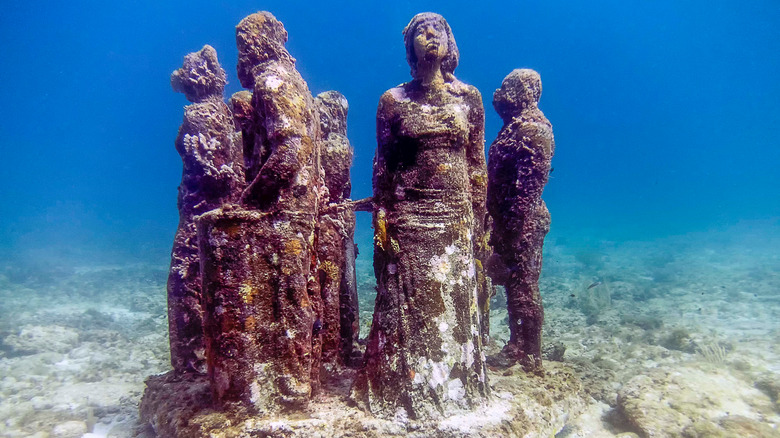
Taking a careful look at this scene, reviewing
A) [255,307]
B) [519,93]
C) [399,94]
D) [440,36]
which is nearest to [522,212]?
[519,93]

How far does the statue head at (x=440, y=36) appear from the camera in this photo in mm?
4078

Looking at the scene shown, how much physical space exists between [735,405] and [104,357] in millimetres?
12060

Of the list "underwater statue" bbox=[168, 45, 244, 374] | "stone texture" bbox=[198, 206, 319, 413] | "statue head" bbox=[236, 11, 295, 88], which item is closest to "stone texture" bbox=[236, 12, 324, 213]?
"stone texture" bbox=[198, 206, 319, 413]

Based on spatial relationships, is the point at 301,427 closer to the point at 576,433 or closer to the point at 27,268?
the point at 576,433

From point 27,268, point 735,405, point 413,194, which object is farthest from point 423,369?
point 27,268

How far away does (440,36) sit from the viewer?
4.04 m

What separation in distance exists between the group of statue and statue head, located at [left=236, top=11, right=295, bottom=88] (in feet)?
0.05

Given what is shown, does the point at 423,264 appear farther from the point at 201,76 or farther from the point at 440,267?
the point at 201,76

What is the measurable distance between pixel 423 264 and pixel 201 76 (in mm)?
4806

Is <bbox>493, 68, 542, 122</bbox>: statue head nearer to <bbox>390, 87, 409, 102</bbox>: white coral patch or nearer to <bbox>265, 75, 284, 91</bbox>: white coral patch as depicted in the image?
<bbox>390, 87, 409, 102</bbox>: white coral patch

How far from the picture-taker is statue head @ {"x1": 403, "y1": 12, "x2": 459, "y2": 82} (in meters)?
4.08

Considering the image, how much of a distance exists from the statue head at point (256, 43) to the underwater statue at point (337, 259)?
100 centimetres

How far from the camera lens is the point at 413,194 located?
357 centimetres

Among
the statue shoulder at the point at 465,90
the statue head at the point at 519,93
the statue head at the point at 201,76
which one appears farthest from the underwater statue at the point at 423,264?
the statue head at the point at 201,76
